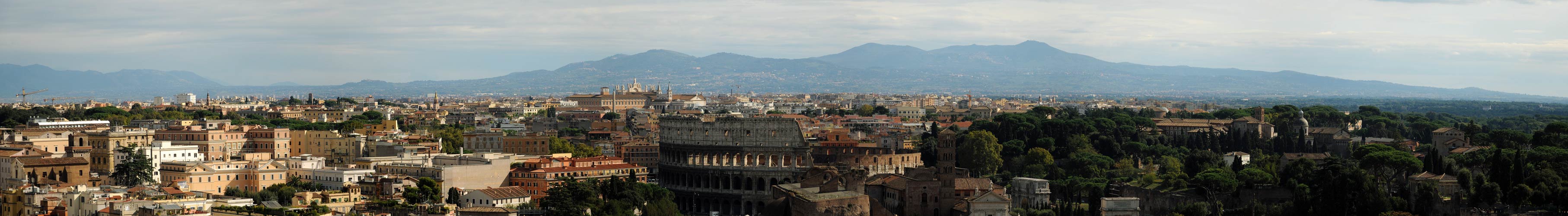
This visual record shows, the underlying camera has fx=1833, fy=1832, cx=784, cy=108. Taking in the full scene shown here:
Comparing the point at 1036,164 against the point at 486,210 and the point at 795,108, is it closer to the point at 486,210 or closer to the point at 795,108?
the point at 486,210

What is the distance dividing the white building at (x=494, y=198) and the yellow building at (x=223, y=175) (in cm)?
822

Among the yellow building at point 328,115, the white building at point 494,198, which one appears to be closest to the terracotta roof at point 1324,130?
the white building at point 494,198

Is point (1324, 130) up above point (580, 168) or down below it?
above

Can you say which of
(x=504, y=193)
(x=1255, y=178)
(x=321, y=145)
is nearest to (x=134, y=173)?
(x=321, y=145)

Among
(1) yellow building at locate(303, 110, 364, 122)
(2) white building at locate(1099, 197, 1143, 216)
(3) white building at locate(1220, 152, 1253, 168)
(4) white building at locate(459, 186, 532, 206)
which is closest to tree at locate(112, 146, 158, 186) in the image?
(4) white building at locate(459, 186, 532, 206)

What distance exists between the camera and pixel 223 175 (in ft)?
224

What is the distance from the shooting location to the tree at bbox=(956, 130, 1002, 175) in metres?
85.2

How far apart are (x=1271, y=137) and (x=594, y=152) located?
39073 millimetres

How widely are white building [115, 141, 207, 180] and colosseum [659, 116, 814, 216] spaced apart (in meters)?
19.4

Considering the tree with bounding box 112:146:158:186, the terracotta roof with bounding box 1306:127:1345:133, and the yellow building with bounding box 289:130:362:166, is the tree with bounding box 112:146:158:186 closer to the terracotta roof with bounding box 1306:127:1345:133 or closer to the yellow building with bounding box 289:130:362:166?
the yellow building with bounding box 289:130:362:166

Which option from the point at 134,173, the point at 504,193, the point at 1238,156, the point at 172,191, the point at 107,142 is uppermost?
the point at 107,142

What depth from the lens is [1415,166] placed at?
6881cm

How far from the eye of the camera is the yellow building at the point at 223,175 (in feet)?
223

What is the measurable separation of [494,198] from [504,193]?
1.27 meters
